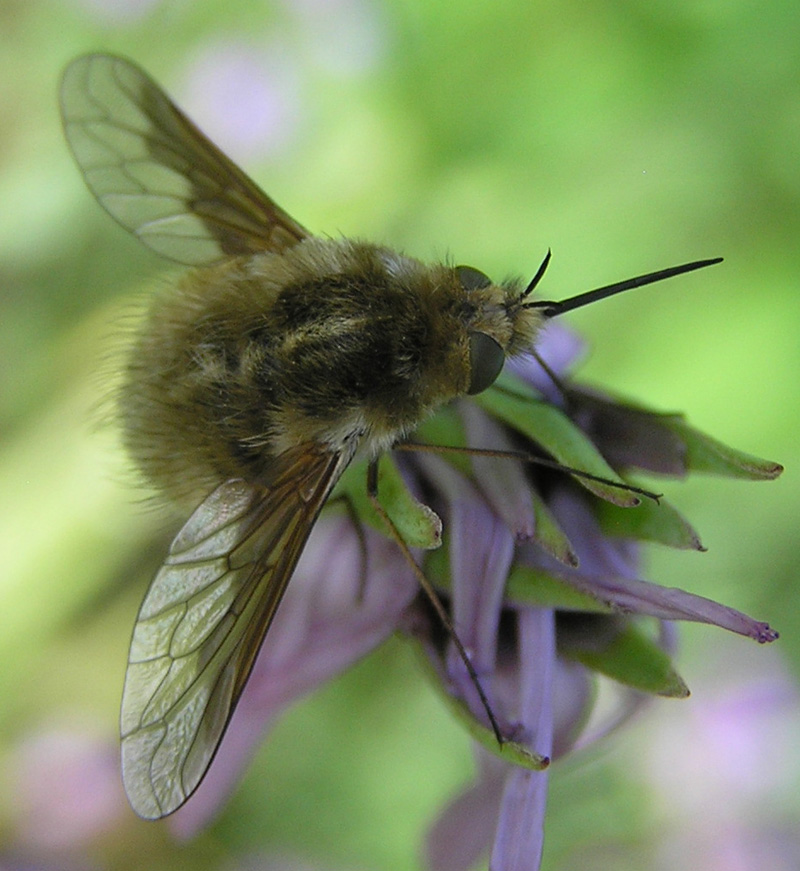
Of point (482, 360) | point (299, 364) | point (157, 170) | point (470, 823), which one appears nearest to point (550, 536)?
point (482, 360)

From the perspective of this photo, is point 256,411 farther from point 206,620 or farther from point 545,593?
point 545,593

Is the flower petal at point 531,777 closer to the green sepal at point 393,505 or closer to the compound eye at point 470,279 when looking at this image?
the green sepal at point 393,505

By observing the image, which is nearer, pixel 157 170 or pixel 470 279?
pixel 470 279

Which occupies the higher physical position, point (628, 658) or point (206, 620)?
point (206, 620)

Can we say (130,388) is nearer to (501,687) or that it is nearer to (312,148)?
(501,687)

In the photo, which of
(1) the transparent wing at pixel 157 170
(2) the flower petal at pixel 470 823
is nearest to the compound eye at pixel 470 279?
(1) the transparent wing at pixel 157 170

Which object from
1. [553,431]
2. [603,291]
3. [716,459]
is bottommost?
[716,459]

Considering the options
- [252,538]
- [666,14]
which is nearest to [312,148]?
[666,14]
